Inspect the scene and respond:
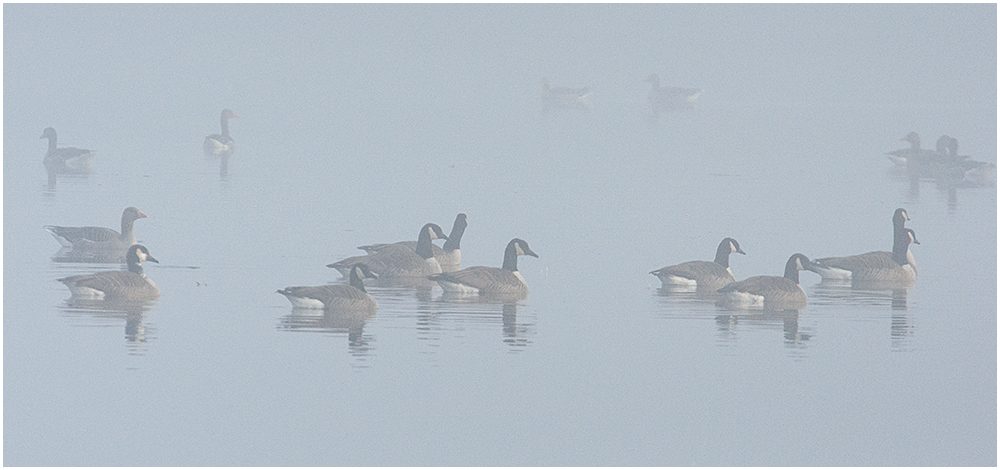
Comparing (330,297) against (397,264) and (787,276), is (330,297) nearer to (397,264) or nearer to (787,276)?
(397,264)

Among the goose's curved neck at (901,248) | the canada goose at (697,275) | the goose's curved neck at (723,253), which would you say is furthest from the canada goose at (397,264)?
the goose's curved neck at (901,248)

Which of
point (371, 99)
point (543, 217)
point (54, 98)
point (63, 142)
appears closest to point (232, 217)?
point (543, 217)

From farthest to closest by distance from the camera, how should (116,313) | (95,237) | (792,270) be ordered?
(95,237) < (792,270) < (116,313)

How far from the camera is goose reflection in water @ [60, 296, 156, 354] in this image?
19.2 m

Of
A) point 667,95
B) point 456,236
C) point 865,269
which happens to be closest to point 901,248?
point 865,269

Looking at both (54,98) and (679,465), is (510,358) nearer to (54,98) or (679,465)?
(679,465)

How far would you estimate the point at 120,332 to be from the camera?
63.4 feet

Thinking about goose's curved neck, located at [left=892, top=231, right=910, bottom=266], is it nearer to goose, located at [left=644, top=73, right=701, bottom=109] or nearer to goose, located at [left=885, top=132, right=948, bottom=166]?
goose, located at [left=885, top=132, right=948, bottom=166]

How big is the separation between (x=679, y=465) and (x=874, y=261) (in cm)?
1087

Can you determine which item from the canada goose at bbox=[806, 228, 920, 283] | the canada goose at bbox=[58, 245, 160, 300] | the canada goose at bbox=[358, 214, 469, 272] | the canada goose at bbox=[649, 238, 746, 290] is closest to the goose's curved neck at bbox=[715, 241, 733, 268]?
the canada goose at bbox=[649, 238, 746, 290]

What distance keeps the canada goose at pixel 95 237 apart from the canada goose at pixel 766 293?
10.6m

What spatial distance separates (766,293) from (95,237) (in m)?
11.9

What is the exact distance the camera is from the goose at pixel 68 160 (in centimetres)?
4378

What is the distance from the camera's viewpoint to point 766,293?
22.2 meters
